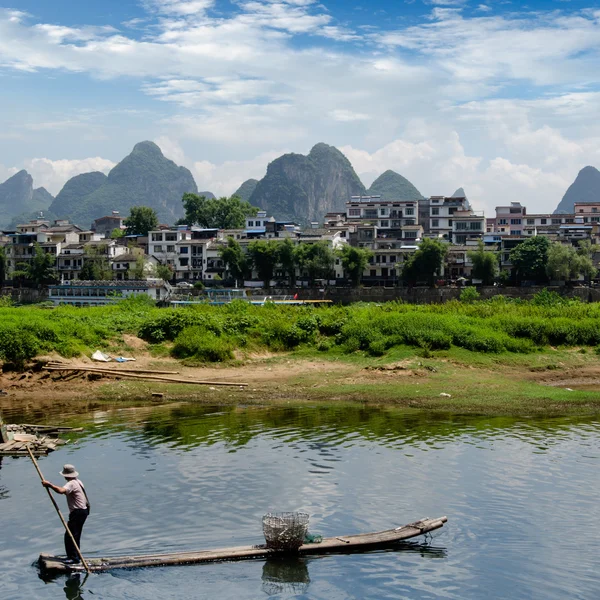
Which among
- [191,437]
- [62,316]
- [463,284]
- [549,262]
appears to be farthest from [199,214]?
[191,437]

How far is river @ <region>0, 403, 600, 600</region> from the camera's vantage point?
14.1 metres

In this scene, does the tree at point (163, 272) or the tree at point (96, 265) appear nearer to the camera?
the tree at point (96, 265)

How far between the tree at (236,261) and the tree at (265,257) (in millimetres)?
1082

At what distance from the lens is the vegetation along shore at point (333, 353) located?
3148 centimetres

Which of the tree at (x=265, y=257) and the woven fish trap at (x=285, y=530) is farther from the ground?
the tree at (x=265, y=257)

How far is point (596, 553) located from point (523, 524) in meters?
1.70

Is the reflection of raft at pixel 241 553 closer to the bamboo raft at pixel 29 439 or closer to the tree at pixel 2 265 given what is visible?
the bamboo raft at pixel 29 439

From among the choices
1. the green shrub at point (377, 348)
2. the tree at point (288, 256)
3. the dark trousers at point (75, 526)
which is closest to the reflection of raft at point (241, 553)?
the dark trousers at point (75, 526)

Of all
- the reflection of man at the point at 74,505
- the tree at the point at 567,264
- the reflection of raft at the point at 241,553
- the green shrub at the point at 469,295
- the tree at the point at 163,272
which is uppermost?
the tree at the point at 567,264

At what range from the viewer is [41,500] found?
59.8 feet

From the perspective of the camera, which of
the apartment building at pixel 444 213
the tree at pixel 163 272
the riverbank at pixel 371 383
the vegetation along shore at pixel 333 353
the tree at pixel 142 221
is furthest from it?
the tree at pixel 142 221

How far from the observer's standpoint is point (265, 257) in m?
94.1

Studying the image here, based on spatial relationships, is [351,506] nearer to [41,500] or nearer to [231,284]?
[41,500]

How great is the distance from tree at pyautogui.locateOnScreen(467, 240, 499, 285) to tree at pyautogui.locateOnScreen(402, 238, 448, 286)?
367 centimetres
